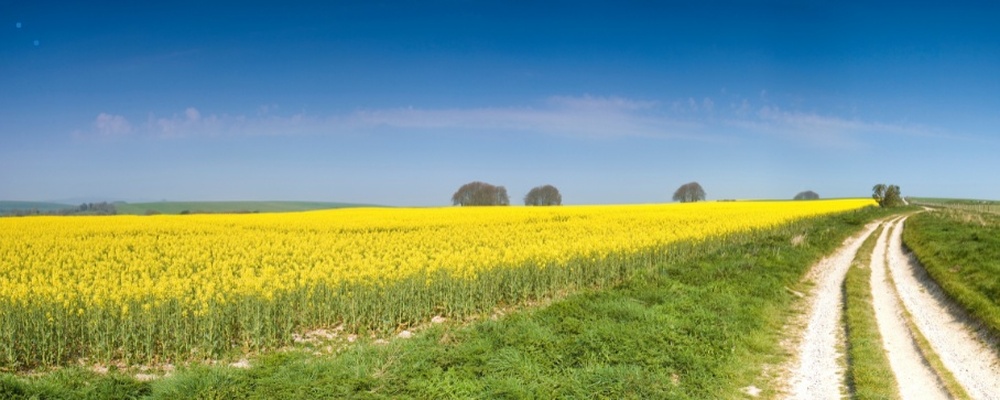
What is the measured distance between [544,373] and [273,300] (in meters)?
6.63

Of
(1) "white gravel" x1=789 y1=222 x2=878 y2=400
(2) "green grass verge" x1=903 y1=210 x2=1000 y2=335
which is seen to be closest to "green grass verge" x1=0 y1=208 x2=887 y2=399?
(1) "white gravel" x1=789 y1=222 x2=878 y2=400

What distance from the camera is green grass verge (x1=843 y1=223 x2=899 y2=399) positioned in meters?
8.20

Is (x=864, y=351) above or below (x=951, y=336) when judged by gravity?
above

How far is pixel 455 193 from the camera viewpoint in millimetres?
102500

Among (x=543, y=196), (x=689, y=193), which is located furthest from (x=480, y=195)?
(x=689, y=193)

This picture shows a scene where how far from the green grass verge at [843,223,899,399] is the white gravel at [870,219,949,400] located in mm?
106

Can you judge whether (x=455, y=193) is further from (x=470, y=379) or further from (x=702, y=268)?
(x=470, y=379)

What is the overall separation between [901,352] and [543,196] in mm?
99346

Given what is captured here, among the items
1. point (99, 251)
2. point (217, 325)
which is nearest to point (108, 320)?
point (217, 325)

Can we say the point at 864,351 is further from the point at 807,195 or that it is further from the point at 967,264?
the point at 807,195

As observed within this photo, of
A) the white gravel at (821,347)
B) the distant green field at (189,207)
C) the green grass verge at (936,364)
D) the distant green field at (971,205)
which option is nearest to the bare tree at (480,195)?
the distant green field at (189,207)

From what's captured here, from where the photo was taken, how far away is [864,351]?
9938 mm

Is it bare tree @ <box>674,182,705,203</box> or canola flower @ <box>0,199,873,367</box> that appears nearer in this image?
canola flower @ <box>0,199,873,367</box>

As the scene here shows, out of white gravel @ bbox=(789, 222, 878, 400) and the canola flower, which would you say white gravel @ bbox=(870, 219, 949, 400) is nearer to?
white gravel @ bbox=(789, 222, 878, 400)
